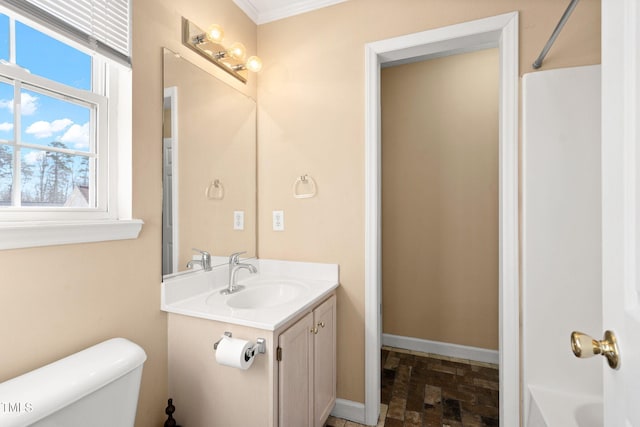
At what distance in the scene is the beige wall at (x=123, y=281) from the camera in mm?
938

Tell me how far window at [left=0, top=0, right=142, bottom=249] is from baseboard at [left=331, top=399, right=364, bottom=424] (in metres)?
1.48


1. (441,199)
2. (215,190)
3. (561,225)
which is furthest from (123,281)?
(441,199)

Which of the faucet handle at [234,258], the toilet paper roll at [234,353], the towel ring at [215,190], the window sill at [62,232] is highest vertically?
the towel ring at [215,190]

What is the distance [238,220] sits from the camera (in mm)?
1875

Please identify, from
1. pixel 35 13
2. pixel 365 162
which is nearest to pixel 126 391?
pixel 35 13

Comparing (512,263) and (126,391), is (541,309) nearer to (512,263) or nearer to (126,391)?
(512,263)

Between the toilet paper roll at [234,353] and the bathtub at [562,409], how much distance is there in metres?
1.19

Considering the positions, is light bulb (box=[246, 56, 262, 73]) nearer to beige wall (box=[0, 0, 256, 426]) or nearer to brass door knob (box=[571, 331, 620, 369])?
beige wall (box=[0, 0, 256, 426])

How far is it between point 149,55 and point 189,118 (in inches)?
12.0

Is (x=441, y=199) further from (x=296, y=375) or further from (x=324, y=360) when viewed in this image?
(x=296, y=375)

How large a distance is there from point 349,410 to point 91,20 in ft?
7.25

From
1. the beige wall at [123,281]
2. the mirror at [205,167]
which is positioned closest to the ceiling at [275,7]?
the beige wall at [123,281]

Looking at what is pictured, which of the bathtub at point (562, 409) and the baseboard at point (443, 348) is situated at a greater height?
the bathtub at point (562, 409)

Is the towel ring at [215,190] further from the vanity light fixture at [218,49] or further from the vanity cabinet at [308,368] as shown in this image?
the vanity cabinet at [308,368]
